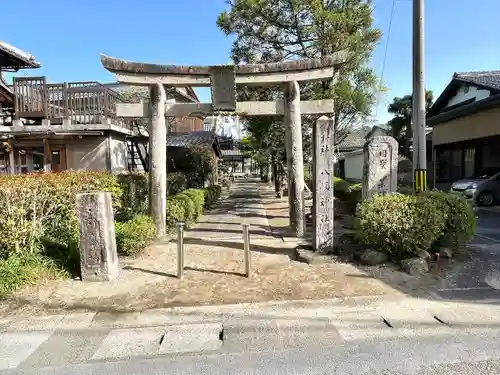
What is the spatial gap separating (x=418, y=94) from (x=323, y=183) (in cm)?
345

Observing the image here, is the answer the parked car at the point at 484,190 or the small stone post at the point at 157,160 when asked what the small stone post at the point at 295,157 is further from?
the parked car at the point at 484,190

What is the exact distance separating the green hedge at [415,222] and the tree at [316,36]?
580 cm

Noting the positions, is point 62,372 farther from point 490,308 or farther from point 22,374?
point 490,308

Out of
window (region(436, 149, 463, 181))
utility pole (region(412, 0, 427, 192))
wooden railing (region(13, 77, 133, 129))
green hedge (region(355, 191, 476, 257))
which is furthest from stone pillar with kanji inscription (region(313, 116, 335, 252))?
window (region(436, 149, 463, 181))

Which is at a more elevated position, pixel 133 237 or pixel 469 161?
pixel 469 161

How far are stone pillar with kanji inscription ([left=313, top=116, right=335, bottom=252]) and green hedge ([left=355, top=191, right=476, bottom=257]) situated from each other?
2.10 ft

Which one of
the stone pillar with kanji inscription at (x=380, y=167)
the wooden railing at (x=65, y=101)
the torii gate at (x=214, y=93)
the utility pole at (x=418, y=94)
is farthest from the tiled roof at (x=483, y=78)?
the wooden railing at (x=65, y=101)

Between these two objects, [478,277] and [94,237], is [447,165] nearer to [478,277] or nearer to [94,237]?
[478,277]

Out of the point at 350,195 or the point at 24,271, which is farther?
the point at 350,195

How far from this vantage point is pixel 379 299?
4816 mm

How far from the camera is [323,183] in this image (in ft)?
23.0

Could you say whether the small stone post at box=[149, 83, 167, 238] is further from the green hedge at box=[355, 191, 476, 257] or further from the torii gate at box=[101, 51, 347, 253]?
the green hedge at box=[355, 191, 476, 257]

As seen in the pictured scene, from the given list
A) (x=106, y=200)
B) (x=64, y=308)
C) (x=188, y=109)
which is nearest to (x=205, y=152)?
(x=188, y=109)

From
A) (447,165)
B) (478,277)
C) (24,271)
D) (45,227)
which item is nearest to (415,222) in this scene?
(478,277)
